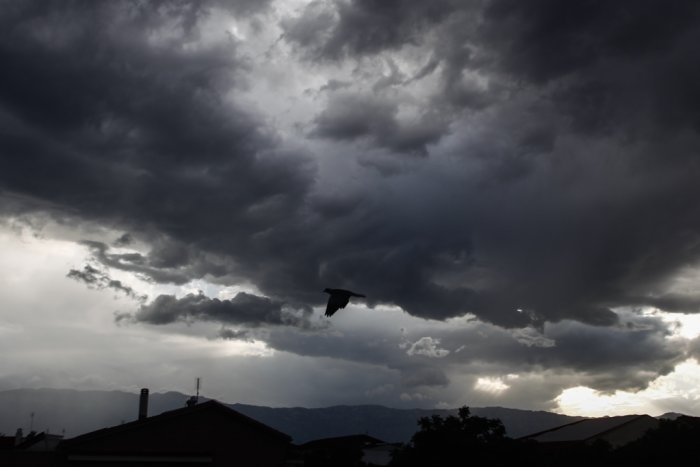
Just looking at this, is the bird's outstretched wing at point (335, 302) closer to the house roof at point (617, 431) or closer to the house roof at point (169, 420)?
the house roof at point (169, 420)

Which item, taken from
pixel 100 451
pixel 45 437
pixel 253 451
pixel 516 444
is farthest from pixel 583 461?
pixel 45 437

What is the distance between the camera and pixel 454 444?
29.0 metres

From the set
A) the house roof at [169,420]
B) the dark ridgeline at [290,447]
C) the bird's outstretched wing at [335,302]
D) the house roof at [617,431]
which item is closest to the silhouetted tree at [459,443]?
the dark ridgeline at [290,447]

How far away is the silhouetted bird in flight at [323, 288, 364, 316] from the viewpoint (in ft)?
95.2

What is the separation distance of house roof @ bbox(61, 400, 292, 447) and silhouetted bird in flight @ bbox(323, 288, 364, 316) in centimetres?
1215

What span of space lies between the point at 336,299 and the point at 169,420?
14712 millimetres

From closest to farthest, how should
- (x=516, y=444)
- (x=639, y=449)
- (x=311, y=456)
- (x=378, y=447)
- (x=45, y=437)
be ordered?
1. (x=516, y=444)
2. (x=639, y=449)
3. (x=311, y=456)
4. (x=45, y=437)
5. (x=378, y=447)

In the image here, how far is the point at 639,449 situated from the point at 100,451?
1052 inches

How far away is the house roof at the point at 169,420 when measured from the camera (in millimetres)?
37094

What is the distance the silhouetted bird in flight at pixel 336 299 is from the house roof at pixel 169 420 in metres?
12.2

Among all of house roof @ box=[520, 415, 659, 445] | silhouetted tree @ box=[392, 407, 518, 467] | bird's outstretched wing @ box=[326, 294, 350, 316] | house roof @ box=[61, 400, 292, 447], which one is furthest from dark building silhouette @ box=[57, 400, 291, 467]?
house roof @ box=[520, 415, 659, 445]

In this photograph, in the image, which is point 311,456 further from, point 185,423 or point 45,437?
point 45,437

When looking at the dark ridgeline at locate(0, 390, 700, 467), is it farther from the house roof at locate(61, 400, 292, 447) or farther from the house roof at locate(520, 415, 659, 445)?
the house roof at locate(520, 415, 659, 445)

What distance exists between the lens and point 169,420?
3816 cm
